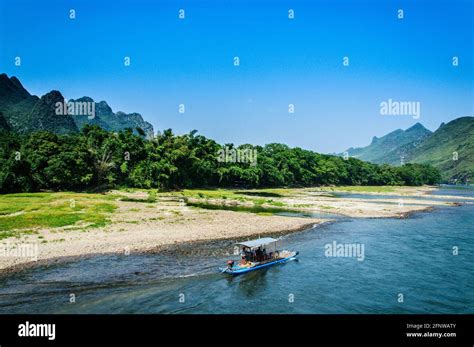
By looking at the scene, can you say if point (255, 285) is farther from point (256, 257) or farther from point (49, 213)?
point (49, 213)

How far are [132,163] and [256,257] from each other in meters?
89.9

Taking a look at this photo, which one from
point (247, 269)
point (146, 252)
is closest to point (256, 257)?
point (247, 269)

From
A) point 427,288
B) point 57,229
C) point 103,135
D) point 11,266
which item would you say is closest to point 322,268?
point 427,288

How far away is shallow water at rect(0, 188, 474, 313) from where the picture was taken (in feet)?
81.4

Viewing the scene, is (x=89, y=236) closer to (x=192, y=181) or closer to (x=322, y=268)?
(x=322, y=268)

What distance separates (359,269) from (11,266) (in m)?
33.9

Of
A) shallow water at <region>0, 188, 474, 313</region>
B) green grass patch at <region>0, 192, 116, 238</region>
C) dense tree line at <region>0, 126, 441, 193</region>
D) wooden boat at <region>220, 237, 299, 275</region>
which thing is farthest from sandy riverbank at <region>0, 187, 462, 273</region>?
dense tree line at <region>0, 126, 441, 193</region>

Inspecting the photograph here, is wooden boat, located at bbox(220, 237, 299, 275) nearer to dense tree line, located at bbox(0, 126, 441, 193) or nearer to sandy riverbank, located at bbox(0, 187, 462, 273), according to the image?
sandy riverbank, located at bbox(0, 187, 462, 273)

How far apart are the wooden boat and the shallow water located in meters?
0.72

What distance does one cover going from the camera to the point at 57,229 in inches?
1710

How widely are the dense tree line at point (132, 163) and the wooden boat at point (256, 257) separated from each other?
224ft

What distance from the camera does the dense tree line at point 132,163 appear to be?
3302 inches

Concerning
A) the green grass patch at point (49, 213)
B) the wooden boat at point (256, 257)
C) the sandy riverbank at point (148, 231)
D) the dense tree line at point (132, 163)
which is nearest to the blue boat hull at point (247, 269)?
the wooden boat at point (256, 257)

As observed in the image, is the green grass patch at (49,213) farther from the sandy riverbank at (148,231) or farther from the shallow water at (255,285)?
the shallow water at (255,285)
